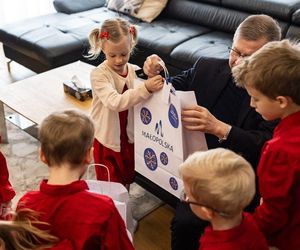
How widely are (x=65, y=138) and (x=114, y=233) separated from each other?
305 millimetres

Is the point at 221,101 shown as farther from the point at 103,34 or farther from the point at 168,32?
the point at 168,32

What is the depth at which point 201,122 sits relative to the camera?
160 centimetres

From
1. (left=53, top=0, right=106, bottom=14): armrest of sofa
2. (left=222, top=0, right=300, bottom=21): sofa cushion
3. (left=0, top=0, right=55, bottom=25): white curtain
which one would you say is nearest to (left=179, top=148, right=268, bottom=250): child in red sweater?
(left=222, top=0, right=300, bottom=21): sofa cushion

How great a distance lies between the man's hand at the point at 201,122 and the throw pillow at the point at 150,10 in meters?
2.45

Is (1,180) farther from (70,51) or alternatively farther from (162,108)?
(70,51)

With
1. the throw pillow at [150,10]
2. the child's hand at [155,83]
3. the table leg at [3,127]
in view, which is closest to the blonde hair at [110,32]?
the child's hand at [155,83]

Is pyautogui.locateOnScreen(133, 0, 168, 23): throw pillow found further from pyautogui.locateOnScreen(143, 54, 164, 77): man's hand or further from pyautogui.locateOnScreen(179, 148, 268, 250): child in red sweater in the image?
pyautogui.locateOnScreen(179, 148, 268, 250): child in red sweater

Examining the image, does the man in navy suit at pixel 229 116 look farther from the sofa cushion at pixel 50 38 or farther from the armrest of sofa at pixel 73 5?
the armrest of sofa at pixel 73 5

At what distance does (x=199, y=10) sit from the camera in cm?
377

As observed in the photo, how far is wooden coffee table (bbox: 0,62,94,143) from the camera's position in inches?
98.0

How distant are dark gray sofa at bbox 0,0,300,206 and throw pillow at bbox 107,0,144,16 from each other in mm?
66

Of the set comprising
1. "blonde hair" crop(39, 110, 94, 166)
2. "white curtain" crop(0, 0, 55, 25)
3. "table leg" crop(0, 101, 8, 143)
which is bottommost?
"table leg" crop(0, 101, 8, 143)

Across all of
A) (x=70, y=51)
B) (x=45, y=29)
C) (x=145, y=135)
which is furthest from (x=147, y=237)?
(x=45, y=29)

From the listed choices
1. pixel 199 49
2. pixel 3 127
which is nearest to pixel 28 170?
pixel 3 127
